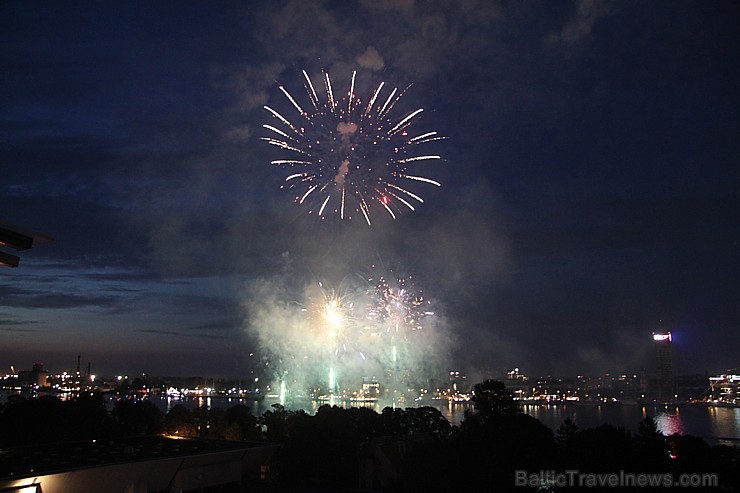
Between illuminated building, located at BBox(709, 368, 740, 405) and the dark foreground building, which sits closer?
the dark foreground building

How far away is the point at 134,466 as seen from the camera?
40.6ft

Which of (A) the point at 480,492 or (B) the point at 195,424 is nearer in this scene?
(A) the point at 480,492

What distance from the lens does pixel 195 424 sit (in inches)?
838

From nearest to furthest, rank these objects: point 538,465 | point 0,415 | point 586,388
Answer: point 538,465 → point 0,415 → point 586,388

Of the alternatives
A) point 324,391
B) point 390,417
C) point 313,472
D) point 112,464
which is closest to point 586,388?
point 324,391

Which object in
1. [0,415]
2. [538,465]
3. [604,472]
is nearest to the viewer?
[604,472]

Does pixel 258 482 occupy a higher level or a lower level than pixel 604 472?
lower

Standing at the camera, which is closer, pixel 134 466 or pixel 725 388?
pixel 134 466

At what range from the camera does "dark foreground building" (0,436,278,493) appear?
1103 cm

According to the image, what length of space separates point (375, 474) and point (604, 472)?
21.0 feet

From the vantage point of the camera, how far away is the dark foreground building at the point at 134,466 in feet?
36.2

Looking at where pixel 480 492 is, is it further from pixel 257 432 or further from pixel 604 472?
pixel 257 432

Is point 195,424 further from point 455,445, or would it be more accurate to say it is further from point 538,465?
point 538,465

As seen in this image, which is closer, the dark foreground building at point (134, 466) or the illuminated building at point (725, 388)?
the dark foreground building at point (134, 466)
